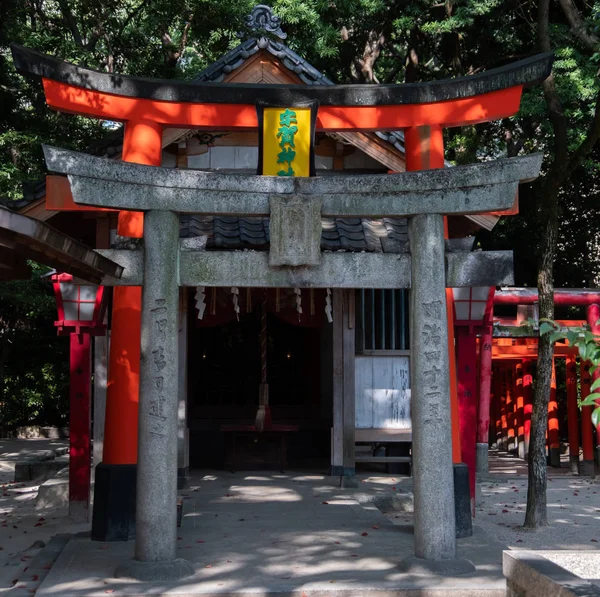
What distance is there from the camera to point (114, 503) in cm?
866

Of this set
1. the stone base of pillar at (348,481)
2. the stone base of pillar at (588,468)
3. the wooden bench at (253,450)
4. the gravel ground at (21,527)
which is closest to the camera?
Result: the gravel ground at (21,527)

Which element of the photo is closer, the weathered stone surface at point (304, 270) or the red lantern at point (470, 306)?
the weathered stone surface at point (304, 270)

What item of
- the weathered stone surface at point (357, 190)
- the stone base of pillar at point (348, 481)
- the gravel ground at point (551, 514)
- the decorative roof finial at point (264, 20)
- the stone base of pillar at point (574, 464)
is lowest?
the gravel ground at point (551, 514)

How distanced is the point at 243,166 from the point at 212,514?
4.90m

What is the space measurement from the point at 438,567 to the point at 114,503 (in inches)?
139

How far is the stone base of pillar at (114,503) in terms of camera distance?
8.55m

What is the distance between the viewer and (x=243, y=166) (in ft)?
39.3

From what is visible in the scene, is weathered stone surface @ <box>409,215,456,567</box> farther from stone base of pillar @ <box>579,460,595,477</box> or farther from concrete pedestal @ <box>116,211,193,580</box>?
stone base of pillar @ <box>579,460,595,477</box>

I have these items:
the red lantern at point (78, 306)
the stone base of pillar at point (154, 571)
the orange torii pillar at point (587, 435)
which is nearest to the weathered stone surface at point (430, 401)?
the stone base of pillar at point (154, 571)

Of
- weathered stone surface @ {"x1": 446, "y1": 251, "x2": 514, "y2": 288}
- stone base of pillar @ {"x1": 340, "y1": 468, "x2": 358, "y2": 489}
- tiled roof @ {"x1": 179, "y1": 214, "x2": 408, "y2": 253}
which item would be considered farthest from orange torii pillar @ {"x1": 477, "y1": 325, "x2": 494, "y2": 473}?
weathered stone surface @ {"x1": 446, "y1": 251, "x2": 514, "y2": 288}

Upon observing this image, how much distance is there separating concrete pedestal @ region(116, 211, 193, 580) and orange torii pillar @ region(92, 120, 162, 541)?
1652mm

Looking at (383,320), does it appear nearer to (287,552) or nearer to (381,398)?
(381,398)

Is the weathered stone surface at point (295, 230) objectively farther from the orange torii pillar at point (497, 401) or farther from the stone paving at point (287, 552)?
the orange torii pillar at point (497, 401)

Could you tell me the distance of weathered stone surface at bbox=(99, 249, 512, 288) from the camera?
24.0ft
